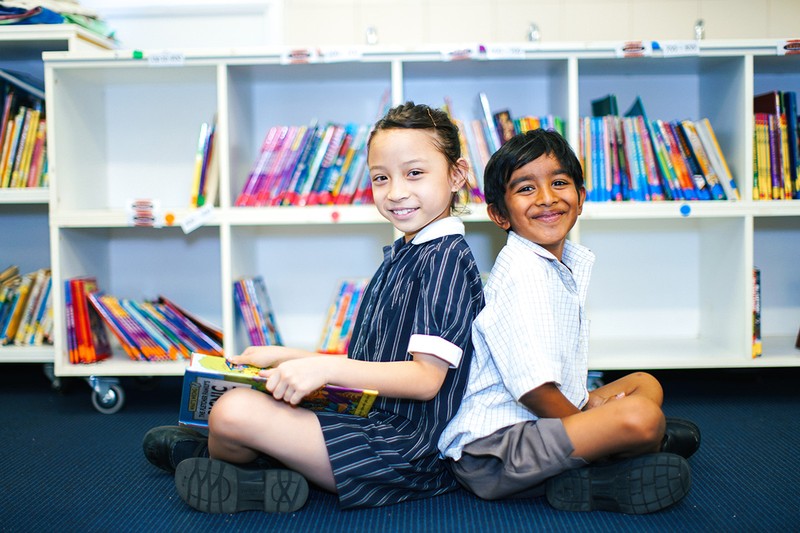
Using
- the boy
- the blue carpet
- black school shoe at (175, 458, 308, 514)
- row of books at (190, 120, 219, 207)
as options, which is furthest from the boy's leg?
row of books at (190, 120, 219, 207)

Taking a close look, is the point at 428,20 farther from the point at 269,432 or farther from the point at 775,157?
the point at 269,432

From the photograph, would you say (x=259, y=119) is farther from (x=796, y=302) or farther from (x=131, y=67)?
(x=796, y=302)

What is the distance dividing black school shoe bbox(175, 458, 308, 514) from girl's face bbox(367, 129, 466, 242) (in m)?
0.49

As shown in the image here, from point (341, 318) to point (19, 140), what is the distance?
1129mm

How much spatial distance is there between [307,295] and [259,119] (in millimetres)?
617

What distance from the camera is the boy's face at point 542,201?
4.05 ft

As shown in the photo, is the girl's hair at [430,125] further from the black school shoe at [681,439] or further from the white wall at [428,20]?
the white wall at [428,20]

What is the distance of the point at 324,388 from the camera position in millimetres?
1091

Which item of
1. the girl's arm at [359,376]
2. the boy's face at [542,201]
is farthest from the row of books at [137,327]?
the boy's face at [542,201]

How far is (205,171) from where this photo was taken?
→ 1951 mm

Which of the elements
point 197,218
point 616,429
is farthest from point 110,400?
point 616,429

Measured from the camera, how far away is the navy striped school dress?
3.65 feet

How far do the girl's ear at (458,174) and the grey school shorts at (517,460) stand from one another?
17.8 inches

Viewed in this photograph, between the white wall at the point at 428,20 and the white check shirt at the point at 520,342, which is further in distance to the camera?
the white wall at the point at 428,20
